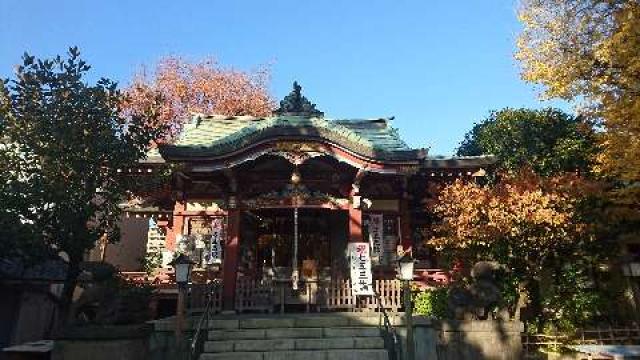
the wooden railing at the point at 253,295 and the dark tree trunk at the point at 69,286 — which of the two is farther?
the wooden railing at the point at 253,295

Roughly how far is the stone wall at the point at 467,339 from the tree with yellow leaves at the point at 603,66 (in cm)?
557

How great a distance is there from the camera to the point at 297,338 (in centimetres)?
1000

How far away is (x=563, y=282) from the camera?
14234 millimetres

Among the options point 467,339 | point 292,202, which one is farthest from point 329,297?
point 467,339

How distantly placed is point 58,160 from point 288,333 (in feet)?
20.9

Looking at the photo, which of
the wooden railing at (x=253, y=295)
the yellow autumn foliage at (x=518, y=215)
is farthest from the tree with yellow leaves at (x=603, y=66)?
the wooden railing at (x=253, y=295)

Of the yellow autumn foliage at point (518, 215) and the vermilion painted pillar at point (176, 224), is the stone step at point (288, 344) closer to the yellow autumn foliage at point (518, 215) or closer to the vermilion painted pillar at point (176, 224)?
the yellow autumn foliage at point (518, 215)

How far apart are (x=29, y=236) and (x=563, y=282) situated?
560 inches

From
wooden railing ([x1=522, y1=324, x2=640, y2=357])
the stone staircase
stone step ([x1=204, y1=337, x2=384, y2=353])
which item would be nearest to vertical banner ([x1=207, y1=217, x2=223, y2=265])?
the stone staircase

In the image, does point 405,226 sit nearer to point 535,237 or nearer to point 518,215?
point 518,215

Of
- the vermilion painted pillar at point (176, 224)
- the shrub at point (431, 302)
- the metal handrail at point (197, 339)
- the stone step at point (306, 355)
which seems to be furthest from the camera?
the vermilion painted pillar at point (176, 224)

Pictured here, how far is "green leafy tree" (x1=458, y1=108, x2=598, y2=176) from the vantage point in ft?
57.6

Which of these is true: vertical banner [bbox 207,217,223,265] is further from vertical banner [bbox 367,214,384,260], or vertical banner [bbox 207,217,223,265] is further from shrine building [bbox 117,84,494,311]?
vertical banner [bbox 367,214,384,260]

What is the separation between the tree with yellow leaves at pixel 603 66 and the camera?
38.1 feet
